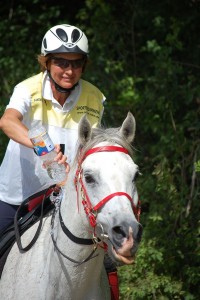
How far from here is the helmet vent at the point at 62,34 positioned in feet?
16.1

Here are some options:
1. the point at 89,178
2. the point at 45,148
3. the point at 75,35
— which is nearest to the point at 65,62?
the point at 75,35

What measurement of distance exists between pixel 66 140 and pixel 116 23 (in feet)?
20.9

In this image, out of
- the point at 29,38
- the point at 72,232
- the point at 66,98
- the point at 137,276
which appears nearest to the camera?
the point at 72,232

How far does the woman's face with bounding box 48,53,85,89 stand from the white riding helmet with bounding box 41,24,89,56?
42mm

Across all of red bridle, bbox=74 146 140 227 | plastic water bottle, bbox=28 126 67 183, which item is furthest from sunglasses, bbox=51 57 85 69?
red bridle, bbox=74 146 140 227

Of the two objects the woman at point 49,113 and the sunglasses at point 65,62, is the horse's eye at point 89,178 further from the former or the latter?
the sunglasses at point 65,62

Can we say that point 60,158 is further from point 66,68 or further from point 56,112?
point 66,68

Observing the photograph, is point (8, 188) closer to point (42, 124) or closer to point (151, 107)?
point (42, 124)

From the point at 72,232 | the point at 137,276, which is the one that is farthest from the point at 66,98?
the point at 137,276

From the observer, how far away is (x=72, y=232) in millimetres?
4078

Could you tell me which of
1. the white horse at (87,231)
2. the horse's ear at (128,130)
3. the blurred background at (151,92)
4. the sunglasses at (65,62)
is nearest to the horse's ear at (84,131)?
the white horse at (87,231)

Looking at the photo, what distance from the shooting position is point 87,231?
13.2 feet

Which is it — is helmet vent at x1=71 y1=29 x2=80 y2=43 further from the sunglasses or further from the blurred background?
the blurred background

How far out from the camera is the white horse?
368cm
